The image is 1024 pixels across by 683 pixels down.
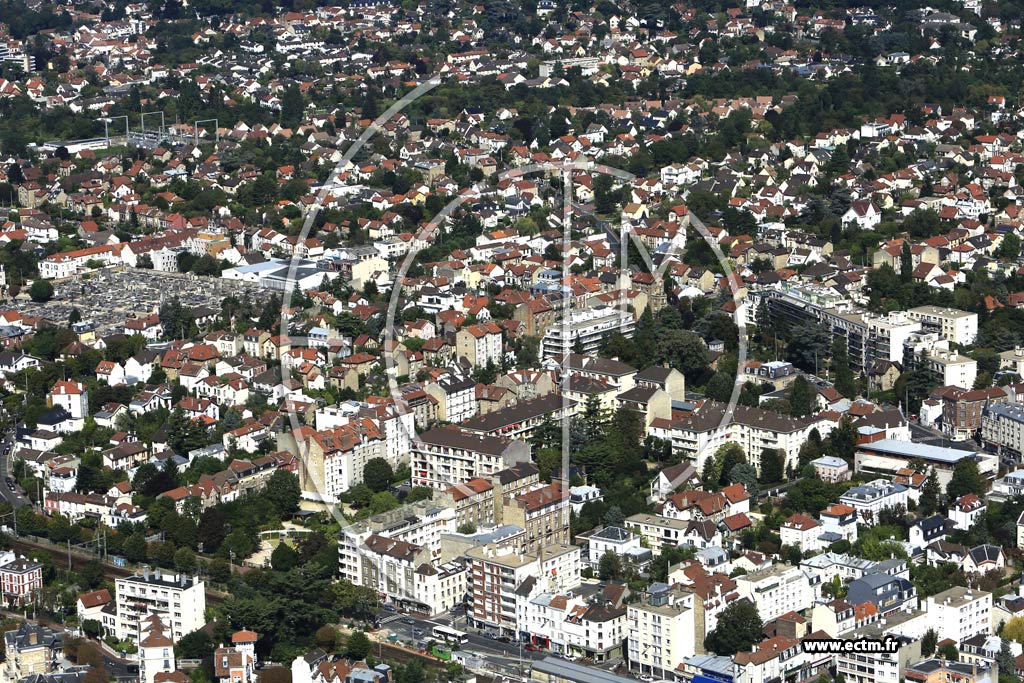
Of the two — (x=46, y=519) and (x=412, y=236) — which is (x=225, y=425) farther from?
(x=412, y=236)

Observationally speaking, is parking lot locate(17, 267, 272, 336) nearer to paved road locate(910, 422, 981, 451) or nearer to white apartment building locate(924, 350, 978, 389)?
white apartment building locate(924, 350, 978, 389)

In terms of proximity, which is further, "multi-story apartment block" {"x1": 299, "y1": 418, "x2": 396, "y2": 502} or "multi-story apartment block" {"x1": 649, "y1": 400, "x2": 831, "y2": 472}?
"multi-story apartment block" {"x1": 649, "y1": 400, "x2": 831, "y2": 472}

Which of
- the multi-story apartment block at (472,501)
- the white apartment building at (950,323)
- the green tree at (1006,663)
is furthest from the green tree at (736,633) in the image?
the white apartment building at (950,323)

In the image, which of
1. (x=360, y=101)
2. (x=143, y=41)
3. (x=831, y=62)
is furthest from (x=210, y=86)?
(x=831, y=62)

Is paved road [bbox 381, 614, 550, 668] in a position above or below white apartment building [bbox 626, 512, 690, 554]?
below

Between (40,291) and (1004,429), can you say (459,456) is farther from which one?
(40,291)

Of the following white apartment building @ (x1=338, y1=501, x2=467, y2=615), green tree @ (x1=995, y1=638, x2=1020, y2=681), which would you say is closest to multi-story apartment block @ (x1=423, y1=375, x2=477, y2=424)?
white apartment building @ (x1=338, y1=501, x2=467, y2=615)
